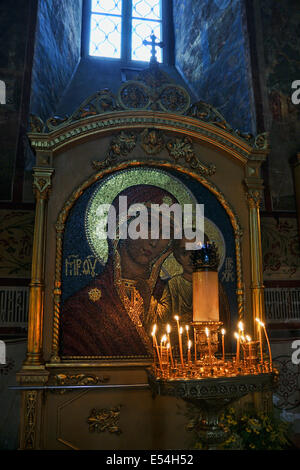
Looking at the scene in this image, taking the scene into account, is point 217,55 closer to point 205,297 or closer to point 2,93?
point 2,93

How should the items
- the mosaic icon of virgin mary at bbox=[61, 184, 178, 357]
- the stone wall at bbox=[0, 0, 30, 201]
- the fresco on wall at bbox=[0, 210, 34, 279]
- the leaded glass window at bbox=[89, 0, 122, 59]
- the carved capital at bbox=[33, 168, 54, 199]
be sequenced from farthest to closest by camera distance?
1. the leaded glass window at bbox=[89, 0, 122, 59]
2. the stone wall at bbox=[0, 0, 30, 201]
3. the fresco on wall at bbox=[0, 210, 34, 279]
4. the carved capital at bbox=[33, 168, 54, 199]
5. the mosaic icon of virgin mary at bbox=[61, 184, 178, 357]

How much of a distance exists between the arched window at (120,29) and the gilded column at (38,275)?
11.7 ft

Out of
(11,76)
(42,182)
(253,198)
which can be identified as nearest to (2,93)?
(11,76)

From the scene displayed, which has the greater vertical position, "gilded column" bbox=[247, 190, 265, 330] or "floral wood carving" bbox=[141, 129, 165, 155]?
"floral wood carving" bbox=[141, 129, 165, 155]

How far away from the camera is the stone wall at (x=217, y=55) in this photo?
17.7ft

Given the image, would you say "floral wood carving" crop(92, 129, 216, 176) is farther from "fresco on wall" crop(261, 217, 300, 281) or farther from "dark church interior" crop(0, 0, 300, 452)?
"fresco on wall" crop(261, 217, 300, 281)

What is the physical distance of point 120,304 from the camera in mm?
3727

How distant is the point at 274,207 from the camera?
16.4 ft

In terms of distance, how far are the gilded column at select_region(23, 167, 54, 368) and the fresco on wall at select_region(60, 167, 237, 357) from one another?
200mm

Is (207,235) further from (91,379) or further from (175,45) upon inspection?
(175,45)

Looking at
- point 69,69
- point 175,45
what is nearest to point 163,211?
point 69,69

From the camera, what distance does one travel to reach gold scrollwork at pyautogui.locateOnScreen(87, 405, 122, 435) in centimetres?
347

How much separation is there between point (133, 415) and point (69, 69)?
15.5ft

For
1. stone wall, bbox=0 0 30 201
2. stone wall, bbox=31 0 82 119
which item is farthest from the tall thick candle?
stone wall, bbox=31 0 82 119
